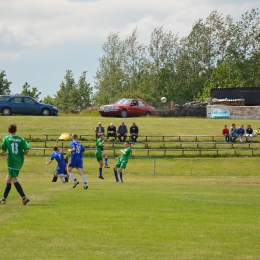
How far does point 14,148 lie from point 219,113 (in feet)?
153

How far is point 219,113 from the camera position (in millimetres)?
59906

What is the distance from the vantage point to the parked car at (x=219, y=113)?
196ft

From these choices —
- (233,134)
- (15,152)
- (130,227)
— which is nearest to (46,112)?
(233,134)

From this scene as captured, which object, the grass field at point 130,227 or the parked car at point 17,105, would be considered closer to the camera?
the grass field at point 130,227

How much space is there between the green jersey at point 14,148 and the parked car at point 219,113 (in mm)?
46206

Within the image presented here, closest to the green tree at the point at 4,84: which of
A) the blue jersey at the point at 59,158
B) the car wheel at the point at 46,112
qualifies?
the car wheel at the point at 46,112

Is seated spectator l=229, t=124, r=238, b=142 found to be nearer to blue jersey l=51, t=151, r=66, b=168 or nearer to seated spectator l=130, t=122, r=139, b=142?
seated spectator l=130, t=122, r=139, b=142

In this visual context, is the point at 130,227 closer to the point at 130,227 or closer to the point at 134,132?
the point at 130,227

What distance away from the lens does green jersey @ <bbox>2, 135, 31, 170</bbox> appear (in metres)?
14.3

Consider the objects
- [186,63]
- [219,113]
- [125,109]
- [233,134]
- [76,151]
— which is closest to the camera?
[76,151]

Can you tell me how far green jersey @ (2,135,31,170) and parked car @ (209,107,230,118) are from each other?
46.2 metres

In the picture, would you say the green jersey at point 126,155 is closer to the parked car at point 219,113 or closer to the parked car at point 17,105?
the parked car at point 17,105

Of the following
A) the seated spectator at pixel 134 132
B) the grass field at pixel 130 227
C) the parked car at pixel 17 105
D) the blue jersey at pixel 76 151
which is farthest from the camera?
the parked car at pixel 17 105

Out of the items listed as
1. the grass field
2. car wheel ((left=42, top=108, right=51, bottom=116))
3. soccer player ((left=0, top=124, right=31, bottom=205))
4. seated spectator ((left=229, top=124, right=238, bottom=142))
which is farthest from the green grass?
car wheel ((left=42, top=108, right=51, bottom=116))
